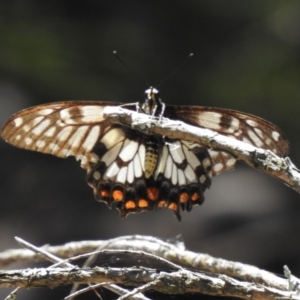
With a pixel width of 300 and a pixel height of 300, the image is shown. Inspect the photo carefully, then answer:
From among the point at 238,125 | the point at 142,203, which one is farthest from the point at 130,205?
the point at 238,125

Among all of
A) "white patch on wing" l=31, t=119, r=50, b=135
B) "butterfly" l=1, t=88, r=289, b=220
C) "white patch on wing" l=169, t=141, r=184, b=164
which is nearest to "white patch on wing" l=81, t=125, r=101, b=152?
"butterfly" l=1, t=88, r=289, b=220

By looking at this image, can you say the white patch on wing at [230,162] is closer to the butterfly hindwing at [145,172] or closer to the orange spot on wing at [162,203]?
the butterfly hindwing at [145,172]

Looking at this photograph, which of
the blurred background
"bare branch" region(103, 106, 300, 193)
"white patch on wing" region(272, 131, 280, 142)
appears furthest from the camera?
the blurred background

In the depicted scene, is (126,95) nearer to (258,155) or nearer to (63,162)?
(63,162)

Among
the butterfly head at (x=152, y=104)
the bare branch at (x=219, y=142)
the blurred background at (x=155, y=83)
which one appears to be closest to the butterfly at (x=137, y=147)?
the butterfly head at (x=152, y=104)

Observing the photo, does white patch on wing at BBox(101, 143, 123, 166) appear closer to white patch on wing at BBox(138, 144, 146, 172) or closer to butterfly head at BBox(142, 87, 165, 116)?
white patch on wing at BBox(138, 144, 146, 172)

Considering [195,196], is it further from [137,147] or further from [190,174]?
[137,147]

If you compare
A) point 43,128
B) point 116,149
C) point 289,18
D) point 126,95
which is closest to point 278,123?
point 289,18
